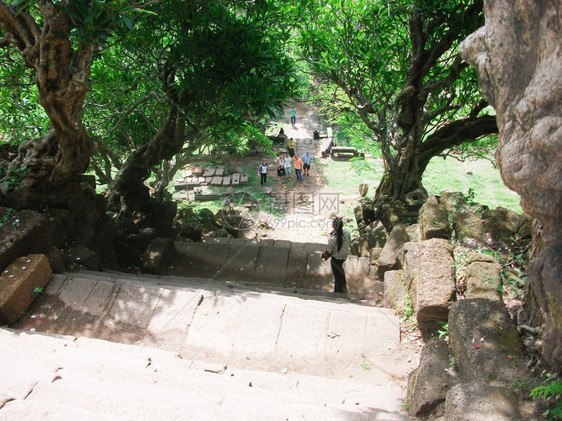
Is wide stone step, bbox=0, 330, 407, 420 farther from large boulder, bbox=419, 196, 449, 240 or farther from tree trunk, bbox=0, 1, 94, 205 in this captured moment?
tree trunk, bbox=0, 1, 94, 205

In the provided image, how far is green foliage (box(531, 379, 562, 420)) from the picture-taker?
88.5 inches

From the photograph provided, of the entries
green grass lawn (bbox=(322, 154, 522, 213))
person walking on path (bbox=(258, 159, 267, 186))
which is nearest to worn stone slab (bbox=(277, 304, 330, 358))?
green grass lawn (bbox=(322, 154, 522, 213))

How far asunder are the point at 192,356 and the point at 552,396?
302cm

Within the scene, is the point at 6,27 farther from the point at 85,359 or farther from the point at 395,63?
the point at 395,63

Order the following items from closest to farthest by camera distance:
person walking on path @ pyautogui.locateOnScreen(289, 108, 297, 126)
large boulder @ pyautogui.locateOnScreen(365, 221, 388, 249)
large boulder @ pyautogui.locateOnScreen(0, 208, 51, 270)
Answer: large boulder @ pyautogui.locateOnScreen(0, 208, 51, 270) → large boulder @ pyautogui.locateOnScreen(365, 221, 388, 249) → person walking on path @ pyautogui.locateOnScreen(289, 108, 297, 126)

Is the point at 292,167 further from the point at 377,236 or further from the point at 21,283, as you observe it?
the point at 21,283

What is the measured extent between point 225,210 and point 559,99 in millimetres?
10207

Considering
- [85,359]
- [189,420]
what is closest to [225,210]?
[85,359]

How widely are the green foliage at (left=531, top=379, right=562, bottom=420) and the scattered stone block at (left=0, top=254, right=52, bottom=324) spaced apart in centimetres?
478

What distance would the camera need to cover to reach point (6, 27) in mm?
4965

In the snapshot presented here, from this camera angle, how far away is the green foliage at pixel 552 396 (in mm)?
2248

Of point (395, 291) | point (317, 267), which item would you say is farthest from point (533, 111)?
point (317, 267)

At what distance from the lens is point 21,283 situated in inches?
183

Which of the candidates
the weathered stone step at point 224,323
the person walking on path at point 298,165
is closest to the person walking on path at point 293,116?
the person walking on path at point 298,165
